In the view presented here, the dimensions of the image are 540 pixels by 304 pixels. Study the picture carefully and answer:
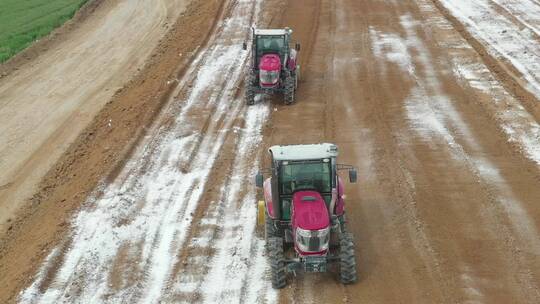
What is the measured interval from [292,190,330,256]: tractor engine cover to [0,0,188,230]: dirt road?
8994 millimetres

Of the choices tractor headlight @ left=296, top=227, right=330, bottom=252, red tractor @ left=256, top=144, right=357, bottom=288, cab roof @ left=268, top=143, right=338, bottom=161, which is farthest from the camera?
cab roof @ left=268, top=143, right=338, bottom=161

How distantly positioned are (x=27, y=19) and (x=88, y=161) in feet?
64.8

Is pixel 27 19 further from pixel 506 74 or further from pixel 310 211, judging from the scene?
pixel 310 211

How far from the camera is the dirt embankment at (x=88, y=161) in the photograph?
15.1 m

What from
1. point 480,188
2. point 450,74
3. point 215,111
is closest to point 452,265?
point 480,188

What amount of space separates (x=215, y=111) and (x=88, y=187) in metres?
5.80

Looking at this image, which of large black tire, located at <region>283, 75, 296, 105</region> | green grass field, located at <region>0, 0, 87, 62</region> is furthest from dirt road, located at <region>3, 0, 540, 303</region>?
green grass field, located at <region>0, 0, 87, 62</region>

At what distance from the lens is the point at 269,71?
21781 mm

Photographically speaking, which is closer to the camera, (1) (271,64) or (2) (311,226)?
(2) (311,226)

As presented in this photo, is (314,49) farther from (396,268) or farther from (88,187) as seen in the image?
(396,268)

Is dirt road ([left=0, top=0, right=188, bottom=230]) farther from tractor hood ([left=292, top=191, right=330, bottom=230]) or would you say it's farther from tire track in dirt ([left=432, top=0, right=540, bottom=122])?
tire track in dirt ([left=432, top=0, right=540, bottom=122])

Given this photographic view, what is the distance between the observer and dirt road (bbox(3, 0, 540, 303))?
43.9 ft

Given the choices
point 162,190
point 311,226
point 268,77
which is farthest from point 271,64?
point 311,226

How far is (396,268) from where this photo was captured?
13656 mm
